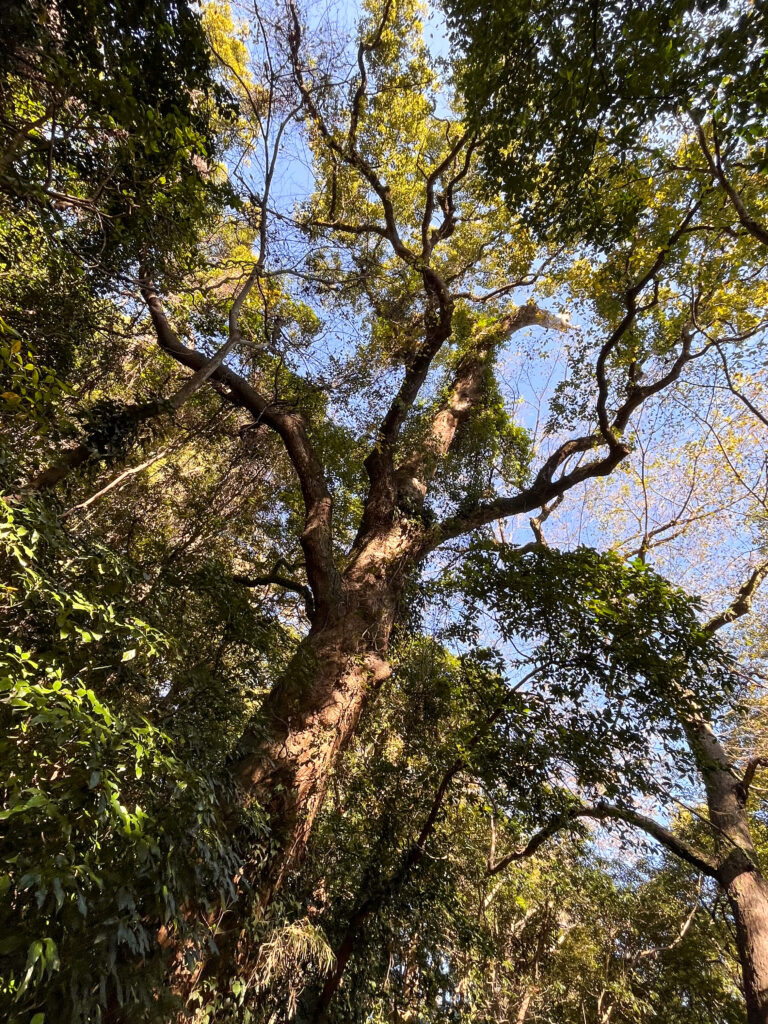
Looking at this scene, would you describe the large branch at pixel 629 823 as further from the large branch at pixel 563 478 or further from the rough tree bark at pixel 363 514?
the large branch at pixel 563 478

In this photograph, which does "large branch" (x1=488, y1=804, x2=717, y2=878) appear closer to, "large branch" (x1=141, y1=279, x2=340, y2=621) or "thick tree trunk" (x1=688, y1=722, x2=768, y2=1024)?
"thick tree trunk" (x1=688, y1=722, x2=768, y2=1024)

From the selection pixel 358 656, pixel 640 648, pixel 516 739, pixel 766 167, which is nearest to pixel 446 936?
pixel 516 739

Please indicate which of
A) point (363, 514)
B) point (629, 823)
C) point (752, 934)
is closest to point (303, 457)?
point (363, 514)

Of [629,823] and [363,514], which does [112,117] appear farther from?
[629,823]

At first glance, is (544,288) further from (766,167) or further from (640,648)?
(640,648)

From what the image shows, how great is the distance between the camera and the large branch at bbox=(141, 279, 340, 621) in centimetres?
451

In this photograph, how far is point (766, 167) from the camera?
2775 mm

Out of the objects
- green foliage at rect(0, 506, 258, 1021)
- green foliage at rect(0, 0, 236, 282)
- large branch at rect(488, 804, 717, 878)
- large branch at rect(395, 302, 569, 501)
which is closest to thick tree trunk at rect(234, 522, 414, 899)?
green foliage at rect(0, 506, 258, 1021)

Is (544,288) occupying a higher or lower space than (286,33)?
higher

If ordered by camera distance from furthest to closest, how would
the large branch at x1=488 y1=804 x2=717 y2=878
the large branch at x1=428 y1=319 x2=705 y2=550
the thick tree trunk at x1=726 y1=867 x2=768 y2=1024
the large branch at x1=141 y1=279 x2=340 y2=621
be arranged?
the large branch at x1=428 y1=319 x2=705 y2=550 < the large branch at x1=141 y1=279 x2=340 y2=621 < the thick tree trunk at x1=726 y1=867 x2=768 y2=1024 < the large branch at x1=488 y1=804 x2=717 y2=878

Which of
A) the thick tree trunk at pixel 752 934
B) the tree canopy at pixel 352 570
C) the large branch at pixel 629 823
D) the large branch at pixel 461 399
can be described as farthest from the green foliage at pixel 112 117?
the thick tree trunk at pixel 752 934

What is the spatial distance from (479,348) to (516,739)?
6.52 metres

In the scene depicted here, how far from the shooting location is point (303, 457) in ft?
16.6

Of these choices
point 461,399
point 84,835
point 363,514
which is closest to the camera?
point 84,835
